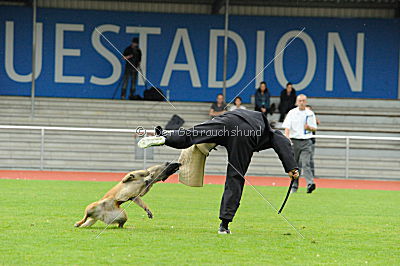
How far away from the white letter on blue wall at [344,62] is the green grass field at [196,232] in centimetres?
1432

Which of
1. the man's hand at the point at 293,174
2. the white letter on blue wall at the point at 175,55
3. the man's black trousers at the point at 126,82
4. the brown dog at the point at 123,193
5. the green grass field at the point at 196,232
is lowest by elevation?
the green grass field at the point at 196,232

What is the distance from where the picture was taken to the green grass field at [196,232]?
7637 mm

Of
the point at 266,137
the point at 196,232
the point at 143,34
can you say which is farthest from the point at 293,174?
the point at 143,34

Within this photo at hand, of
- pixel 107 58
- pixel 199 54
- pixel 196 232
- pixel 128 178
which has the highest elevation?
pixel 199 54

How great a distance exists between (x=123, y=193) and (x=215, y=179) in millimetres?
11405

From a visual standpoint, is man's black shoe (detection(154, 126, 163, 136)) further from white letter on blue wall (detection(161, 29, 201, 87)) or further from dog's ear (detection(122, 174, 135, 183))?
white letter on blue wall (detection(161, 29, 201, 87))

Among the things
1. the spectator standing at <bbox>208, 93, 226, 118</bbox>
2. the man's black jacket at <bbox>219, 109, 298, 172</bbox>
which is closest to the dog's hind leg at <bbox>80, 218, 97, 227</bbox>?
the man's black jacket at <bbox>219, 109, 298, 172</bbox>

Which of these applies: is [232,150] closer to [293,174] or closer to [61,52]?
[293,174]

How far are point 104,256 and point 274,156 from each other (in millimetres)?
15334

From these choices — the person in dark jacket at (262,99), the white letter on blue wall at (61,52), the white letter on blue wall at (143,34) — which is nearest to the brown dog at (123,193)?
the person in dark jacket at (262,99)

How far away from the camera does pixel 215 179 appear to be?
20547 millimetres

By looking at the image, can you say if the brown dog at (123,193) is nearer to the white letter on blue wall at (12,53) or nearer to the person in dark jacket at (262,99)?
the person in dark jacket at (262,99)

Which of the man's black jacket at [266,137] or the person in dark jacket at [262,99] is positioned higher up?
the person in dark jacket at [262,99]

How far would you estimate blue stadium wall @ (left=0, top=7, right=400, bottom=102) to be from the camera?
28.8m
